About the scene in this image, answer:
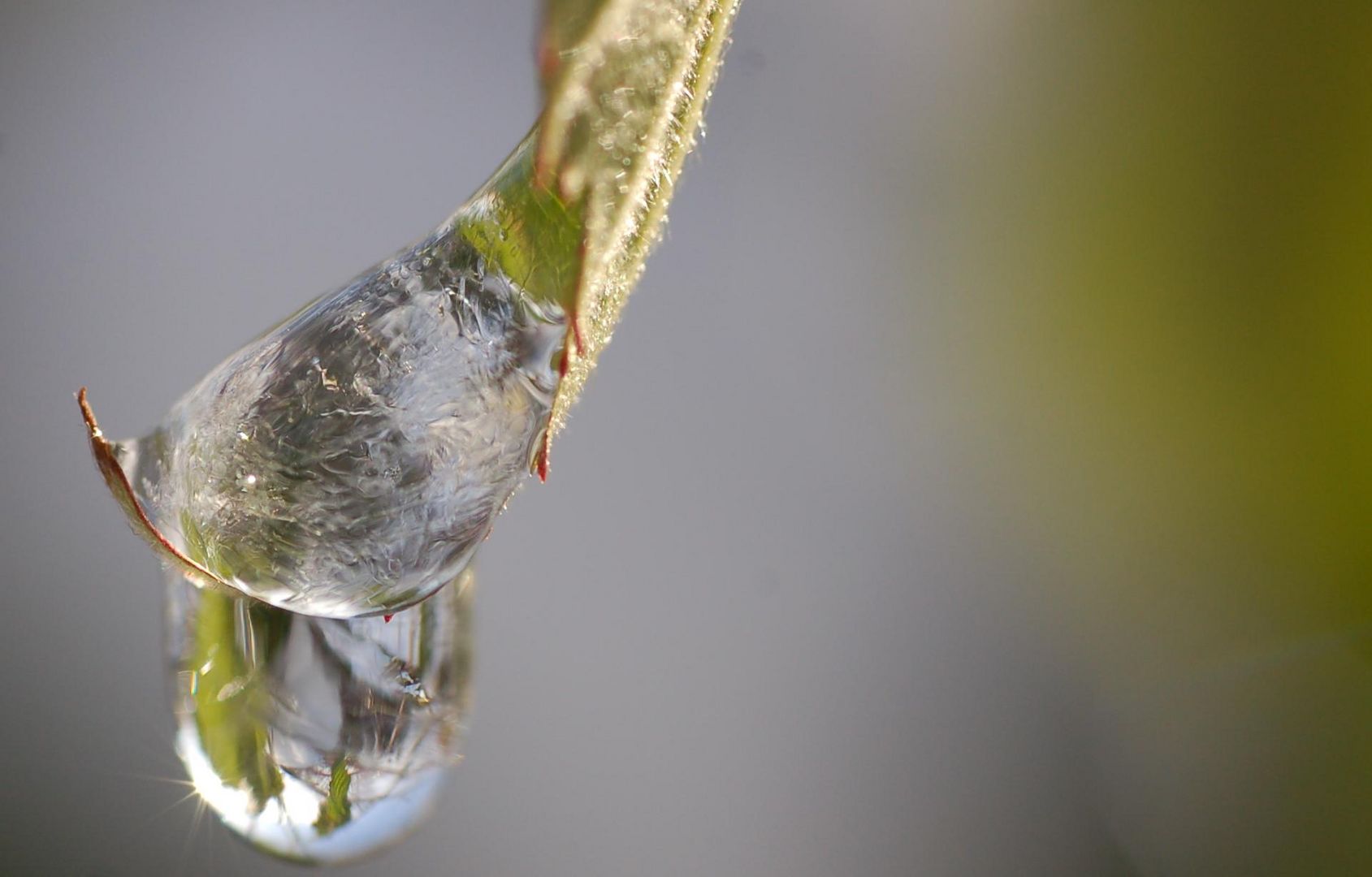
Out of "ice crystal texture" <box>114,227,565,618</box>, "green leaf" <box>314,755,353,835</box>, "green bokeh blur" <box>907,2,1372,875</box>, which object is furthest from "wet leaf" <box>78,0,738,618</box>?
"green bokeh blur" <box>907,2,1372,875</box>

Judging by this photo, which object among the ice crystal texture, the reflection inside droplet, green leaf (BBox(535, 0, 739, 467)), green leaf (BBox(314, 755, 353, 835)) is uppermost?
green leaf (BBox(535, 0, 739, 467))

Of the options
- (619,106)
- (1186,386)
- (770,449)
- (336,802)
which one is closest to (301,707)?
(336,802)

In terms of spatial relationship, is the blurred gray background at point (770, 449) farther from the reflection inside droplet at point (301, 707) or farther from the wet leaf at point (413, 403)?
the wet leaf at point (413, 403)

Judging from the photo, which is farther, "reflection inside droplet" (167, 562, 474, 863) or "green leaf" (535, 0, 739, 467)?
"reflection inside droplet" (167, 562, 474, 863)

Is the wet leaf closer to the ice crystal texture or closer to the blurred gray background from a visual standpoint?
the ice crystal texture

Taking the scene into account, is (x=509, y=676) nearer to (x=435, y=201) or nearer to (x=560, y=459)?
(x=560, y=459)

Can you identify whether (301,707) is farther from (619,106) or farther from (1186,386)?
(1186,386)
